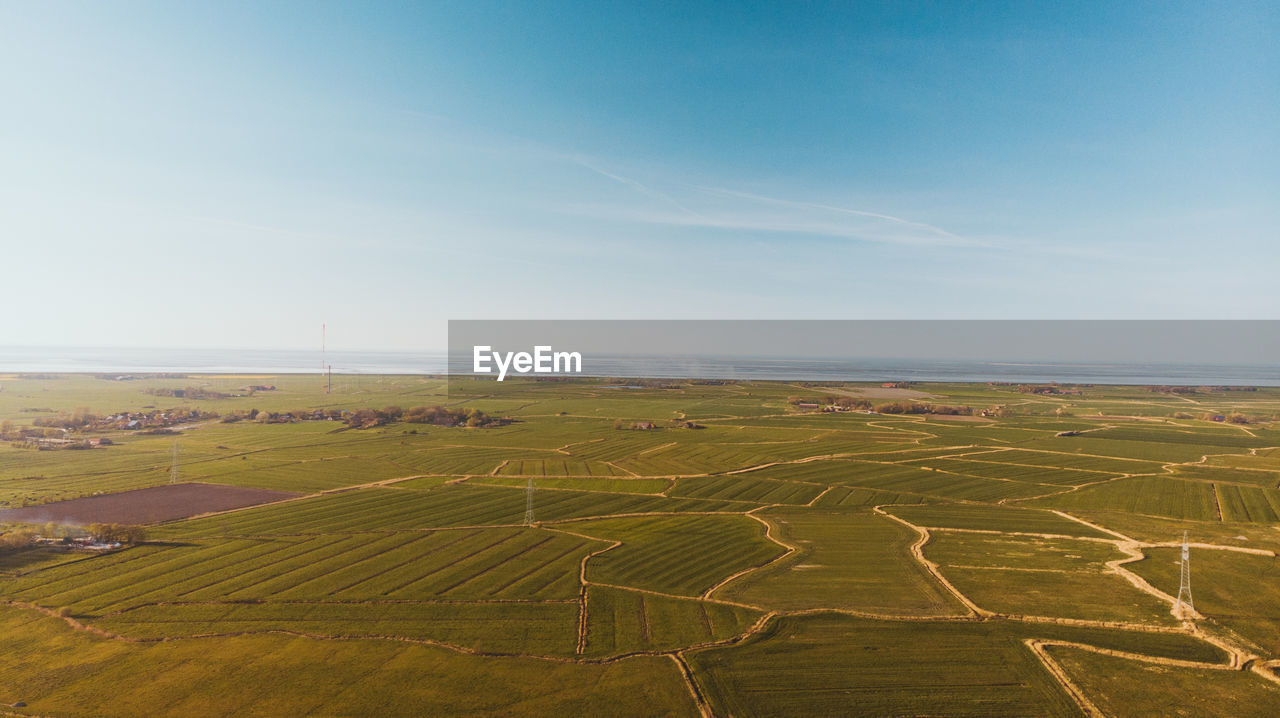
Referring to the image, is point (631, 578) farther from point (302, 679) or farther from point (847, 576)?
point (302, 679)

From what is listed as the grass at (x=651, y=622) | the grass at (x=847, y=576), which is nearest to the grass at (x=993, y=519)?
the grass at (x=847, y=576)

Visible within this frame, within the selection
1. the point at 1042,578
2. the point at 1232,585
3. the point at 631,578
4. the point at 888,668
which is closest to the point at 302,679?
the point at 631,578

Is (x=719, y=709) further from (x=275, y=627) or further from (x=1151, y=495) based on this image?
(x=1151, y=495)

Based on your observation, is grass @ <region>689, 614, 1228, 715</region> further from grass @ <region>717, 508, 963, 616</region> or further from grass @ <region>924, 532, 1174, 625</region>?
grass @ <region>924, 532, 1174, 625</region>

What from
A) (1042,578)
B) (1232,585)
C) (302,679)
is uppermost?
(302,679)

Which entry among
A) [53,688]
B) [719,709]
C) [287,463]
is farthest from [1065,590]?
[287,463]

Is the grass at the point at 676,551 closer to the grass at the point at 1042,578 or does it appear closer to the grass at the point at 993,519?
the grass at the point at 1042,578

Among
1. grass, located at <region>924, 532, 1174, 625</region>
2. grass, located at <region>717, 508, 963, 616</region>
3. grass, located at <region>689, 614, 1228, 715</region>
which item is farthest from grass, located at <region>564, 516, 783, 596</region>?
grass, located at <region>924, 532, 1174, 625</region>

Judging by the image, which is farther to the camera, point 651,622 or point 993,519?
point 993,519
